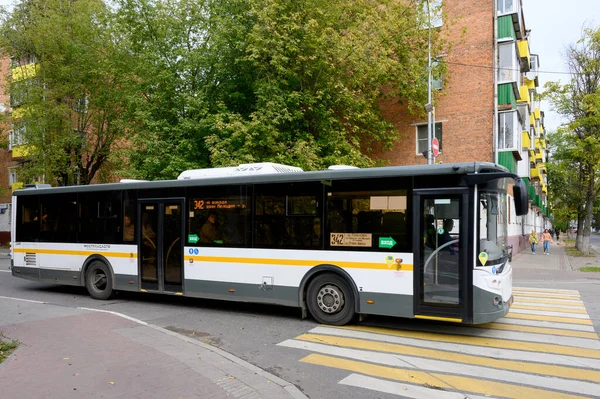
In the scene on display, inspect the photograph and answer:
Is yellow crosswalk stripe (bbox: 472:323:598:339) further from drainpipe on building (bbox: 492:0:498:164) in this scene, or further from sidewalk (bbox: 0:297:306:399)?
drainpipe on building (bbox: 492:0:498:164)

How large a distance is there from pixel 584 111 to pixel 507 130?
24.7 ft

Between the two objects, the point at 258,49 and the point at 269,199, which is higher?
the point at 258,49

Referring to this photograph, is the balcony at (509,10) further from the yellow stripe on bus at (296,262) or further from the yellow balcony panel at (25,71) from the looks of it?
the yellow balcony panel at (25,71)

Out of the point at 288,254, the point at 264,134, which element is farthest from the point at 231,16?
the point at 288,254

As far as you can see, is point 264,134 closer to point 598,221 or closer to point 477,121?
point 477,121

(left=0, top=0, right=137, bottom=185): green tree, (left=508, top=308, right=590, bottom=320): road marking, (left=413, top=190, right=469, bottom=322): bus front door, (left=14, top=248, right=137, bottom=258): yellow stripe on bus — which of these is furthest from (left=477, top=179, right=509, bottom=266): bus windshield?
(left=0, top=0, right=137, bottom=185): green tree

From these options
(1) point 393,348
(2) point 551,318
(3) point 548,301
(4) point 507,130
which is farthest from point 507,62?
(1) point 393,348

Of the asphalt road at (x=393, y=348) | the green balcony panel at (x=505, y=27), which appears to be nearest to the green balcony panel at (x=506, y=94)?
the green balcony panel at (x=505, y=27)

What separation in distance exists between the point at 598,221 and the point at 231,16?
13303 centimetres

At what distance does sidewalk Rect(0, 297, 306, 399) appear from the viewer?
16.1ft

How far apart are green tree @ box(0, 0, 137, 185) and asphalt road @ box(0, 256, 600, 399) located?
57.4 feet

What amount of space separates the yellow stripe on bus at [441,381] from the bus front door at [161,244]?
16.8ft

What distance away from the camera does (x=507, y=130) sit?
2262 cm

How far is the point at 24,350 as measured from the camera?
6.46 m
